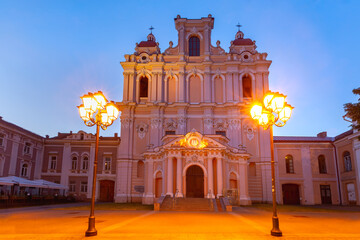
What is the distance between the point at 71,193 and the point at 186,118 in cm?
2182

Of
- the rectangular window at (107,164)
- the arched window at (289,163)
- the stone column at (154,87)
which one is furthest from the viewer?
the rectangular window at (107,164)

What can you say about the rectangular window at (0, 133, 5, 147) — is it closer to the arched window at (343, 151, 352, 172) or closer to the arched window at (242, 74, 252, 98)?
the arched window at (242, 74, 252, 98)

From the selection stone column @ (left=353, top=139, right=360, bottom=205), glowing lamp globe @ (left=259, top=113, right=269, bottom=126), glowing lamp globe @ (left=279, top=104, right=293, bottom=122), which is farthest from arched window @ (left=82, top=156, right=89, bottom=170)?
glowing lamp globe @ (left=279, top=104, right=293, bottom=122)

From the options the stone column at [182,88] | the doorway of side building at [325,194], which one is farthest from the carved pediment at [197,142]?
the doorway of side building at [325,194]

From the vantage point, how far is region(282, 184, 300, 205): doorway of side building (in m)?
43.1

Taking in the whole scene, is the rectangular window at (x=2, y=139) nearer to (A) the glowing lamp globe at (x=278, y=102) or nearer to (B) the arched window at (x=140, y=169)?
(B) the arched window at (x=140, y=169)

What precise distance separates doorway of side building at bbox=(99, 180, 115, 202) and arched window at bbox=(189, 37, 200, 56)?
23599 mm

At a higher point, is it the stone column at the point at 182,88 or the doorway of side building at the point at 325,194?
the stone column at the point at 182,88

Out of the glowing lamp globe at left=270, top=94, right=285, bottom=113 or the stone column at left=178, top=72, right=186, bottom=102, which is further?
the stone column at left=178, top=72, right=186, bottom=102

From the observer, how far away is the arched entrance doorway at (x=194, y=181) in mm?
32625

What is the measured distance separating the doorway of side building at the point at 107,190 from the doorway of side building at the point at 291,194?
2578 cm

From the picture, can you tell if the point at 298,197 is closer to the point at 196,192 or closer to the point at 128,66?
the point at 196,192

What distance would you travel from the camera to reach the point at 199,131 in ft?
136

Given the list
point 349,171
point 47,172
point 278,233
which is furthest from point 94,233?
point 47,172
